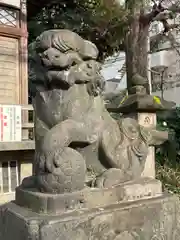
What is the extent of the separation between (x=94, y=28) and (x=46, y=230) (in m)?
5.35

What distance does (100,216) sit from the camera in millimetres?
1642

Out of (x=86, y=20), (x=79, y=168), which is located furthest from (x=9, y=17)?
(x=79, y=168)

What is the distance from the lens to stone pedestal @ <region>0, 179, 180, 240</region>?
1.53 metres

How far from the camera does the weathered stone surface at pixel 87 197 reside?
1585mm

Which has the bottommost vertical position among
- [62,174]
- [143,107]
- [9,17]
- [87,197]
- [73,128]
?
[87,197]

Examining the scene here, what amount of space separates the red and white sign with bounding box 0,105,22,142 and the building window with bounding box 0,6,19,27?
71.2 inches

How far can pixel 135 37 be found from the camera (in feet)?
18.6

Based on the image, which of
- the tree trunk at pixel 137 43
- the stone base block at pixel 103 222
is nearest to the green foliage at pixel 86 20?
the tree trunk at pixel 137 43

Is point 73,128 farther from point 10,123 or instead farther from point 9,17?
point 9,17

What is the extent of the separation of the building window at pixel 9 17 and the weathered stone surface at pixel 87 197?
4349 mm

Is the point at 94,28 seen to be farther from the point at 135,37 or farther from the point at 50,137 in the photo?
the point at 50,137

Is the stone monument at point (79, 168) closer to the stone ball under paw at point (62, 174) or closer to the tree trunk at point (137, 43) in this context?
the stone ball under paw at point (62, 174)

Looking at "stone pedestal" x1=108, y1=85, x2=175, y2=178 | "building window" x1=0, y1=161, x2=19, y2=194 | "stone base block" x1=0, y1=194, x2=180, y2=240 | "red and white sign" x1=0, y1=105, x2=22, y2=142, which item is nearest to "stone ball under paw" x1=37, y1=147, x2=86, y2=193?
"stone base block" x1=0, y1=194, x2=180, y2=240

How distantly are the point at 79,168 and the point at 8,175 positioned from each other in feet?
12.3
